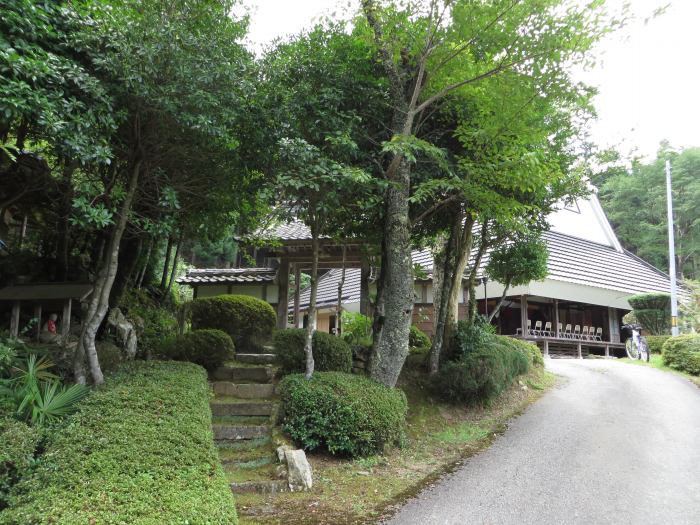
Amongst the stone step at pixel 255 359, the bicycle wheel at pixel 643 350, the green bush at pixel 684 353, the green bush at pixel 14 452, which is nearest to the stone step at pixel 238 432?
the green bush at pixel 14 452

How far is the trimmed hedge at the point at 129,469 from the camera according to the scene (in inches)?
128

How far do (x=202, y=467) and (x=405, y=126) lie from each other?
5.38m

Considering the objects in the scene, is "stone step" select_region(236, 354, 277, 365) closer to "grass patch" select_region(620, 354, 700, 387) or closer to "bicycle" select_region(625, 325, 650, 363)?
"grass patch" select_region(620, 354, 700, 387)

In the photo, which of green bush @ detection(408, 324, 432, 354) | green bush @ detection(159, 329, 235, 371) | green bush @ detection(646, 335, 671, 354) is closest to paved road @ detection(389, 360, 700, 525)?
green bush @ detection(408, 324, 432, 354)

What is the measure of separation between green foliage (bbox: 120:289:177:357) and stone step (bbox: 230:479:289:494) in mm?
4416

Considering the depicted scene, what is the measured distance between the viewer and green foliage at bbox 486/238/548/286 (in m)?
10.2

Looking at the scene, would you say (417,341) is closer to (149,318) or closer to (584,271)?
(149,318)

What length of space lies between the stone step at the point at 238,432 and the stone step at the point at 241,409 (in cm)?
49

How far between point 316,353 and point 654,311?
587 inches

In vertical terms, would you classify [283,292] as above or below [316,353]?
above

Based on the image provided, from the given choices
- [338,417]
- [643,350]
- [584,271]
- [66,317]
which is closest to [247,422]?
[338,417]

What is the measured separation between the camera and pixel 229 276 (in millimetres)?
15312

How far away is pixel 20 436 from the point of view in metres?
4.09

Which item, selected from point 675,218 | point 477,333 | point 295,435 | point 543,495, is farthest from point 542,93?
point 675,218
